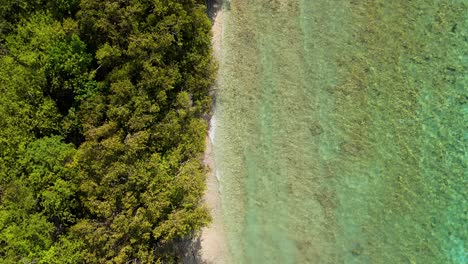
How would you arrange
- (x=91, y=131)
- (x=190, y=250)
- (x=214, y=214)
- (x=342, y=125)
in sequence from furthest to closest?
(x=342, y=125) < (x=214, y=214) < (x=190, y=250) < (x=91, y=131)

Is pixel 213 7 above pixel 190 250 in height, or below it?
above

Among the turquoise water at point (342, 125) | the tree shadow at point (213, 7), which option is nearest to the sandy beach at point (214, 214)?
the tree shadow at point (213, 7)

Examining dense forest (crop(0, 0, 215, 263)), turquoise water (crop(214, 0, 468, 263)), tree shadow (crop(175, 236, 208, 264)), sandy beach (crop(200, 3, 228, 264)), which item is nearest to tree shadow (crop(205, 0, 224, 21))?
sandy beach (crop(200, 3, 228, 264))

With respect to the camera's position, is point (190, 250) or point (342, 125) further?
point (342, 125)

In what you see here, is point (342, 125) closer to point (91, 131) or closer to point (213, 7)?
point (213, 7)

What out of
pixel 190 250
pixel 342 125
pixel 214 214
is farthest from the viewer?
pixel 342 125

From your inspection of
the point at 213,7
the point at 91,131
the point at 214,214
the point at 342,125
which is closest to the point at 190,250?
the point at 214,214

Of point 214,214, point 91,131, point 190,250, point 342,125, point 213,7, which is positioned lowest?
point 190,250
